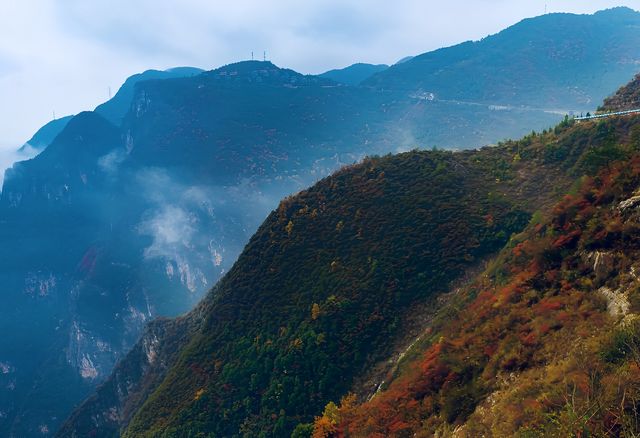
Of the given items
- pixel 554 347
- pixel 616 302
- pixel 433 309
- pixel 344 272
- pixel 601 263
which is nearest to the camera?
pixel 554 347

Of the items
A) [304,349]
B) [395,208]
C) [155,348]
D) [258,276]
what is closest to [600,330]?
[304,349]

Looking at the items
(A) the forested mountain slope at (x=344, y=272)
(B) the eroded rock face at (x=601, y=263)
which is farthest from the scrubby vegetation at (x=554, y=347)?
(A) the forested mountain slope at (x=344, y=272)

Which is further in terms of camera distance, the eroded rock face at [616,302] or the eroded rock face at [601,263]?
the eroded rock face at [601,263]

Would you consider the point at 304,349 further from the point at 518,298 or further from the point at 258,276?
the point at 518,298

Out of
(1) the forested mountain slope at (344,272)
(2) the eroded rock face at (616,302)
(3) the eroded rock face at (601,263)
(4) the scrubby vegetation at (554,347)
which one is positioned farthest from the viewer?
(1) the forested mountain slope at (344,272)

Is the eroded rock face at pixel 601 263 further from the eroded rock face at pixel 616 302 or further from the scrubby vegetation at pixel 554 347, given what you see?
the eroded rock face at pixel 616 302

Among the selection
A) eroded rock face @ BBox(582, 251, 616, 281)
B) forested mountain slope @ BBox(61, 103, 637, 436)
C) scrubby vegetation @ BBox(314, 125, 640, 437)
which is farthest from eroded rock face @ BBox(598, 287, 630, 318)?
forested mountain slope @ BBox(61, 103, 637, 436)

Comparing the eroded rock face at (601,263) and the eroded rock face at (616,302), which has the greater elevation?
the eroded rock face at (601,263)

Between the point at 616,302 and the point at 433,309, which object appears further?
the point at 433,309

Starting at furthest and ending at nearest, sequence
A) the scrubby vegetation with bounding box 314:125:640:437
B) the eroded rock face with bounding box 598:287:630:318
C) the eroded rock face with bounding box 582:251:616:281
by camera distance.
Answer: the eroded rock face with bounding box 582:251:616:281 → the eroded rock face with bounding box 598:287:630:318 → the scrubby vegetation with bounding box 314:125:640:437

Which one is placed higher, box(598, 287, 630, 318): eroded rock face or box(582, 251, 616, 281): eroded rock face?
box(582, 251, 616, 281): eroded rock face

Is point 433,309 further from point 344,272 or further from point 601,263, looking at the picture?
point 601,263

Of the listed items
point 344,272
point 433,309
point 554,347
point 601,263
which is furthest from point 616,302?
point 344,272

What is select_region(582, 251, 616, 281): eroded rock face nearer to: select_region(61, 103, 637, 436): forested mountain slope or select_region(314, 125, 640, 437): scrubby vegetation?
select_region(314, 125, 640, 437): scrubby vegetation
